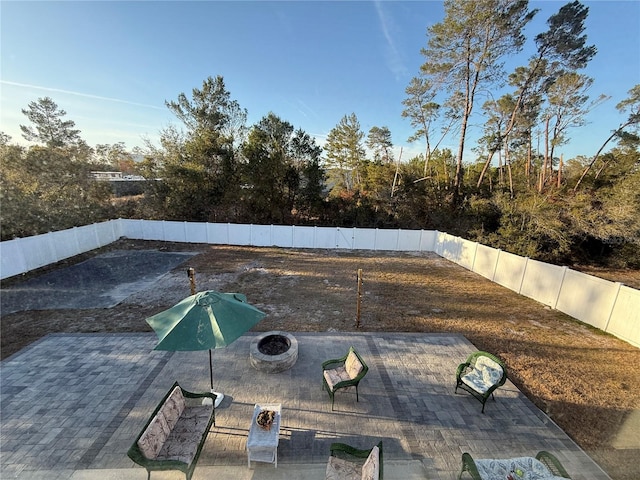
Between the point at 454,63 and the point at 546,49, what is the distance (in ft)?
16.5

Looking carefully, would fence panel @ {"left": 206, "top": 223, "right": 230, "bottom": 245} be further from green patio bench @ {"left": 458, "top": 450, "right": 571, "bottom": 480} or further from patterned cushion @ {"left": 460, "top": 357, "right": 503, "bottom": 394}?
green patio bench @ {"left": 458, "top": 450, "right": 571, "bottom": 480}

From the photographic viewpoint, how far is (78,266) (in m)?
11.6

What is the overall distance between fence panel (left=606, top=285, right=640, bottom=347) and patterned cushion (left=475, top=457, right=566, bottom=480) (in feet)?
20.6

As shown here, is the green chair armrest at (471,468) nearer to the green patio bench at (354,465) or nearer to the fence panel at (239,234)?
the green patio bench at (354,465)

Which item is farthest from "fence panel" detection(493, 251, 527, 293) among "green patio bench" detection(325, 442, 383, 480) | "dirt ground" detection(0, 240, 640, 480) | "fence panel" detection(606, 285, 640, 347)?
"green patio bench" detection(325, 442, 383, 480)

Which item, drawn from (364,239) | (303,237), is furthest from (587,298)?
(303,237)

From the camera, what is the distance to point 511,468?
10.0 ft

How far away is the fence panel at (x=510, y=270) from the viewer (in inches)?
382

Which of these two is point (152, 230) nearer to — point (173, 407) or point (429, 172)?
point (173, 407)

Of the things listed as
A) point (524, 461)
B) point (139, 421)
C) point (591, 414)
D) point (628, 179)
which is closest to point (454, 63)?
point (628, 179)

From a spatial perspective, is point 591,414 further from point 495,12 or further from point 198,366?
point 495,12

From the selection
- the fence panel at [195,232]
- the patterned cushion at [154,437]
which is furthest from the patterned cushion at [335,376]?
the fence panel at [195,232]

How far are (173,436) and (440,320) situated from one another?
23.0ft

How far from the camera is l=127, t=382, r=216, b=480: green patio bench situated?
2.84 m
